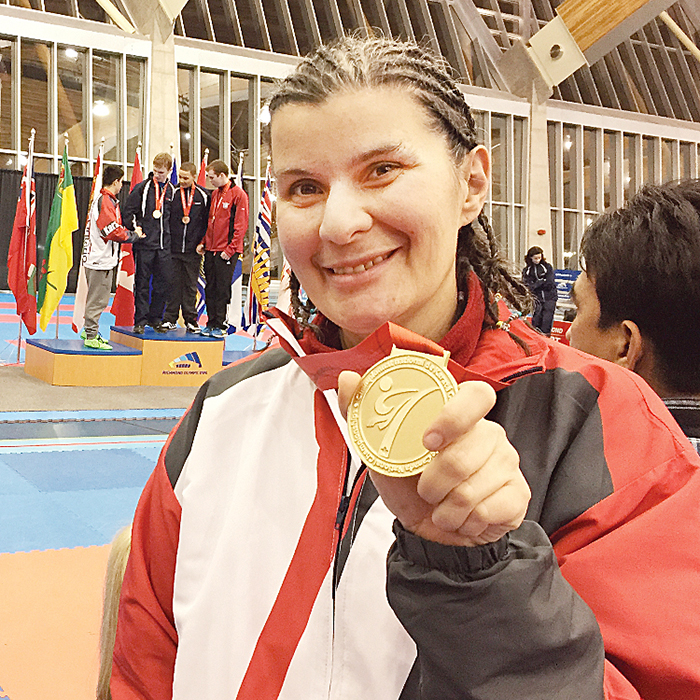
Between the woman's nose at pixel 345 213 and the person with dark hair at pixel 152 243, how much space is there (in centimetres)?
879

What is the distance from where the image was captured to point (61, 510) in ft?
14.9

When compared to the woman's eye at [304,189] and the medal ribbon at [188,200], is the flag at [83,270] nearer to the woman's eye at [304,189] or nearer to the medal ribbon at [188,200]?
the medal ribbon at [188,200]

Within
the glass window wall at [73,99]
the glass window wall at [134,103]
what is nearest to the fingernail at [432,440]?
the glass window wall at [134,103]

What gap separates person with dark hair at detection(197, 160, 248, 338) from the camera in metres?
10.2

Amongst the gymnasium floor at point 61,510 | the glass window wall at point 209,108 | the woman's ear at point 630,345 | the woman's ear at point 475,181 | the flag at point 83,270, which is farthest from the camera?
the glass window wall at point 209,108

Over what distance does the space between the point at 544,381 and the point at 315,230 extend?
0.41 meters

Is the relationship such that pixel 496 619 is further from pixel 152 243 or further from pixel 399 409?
pixel 152 243

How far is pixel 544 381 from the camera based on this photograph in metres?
1.07

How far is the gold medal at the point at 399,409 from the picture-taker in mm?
756

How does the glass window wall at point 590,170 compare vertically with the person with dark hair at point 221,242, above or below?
above

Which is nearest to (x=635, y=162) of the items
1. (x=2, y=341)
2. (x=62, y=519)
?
(x=2, y=341)

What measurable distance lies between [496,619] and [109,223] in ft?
28.6

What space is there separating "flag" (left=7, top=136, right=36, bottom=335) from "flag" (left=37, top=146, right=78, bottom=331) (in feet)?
0.67

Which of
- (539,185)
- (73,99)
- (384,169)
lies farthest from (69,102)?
(384,169)
